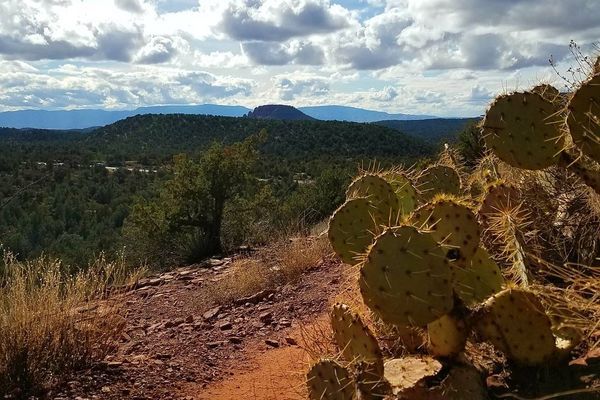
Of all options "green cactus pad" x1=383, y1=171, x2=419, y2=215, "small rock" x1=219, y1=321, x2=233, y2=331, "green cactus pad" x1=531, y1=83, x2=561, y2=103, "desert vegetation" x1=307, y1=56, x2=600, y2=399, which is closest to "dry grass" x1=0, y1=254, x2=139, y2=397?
"small rock" x1=219, y1=321, x2=233, y2=331

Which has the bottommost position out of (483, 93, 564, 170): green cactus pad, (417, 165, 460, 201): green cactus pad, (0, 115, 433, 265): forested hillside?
(0, 115, 433, 265): forested hillside

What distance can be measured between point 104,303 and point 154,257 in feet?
24.9

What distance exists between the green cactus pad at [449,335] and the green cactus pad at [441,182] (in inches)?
91.2

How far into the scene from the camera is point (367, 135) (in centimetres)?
6569

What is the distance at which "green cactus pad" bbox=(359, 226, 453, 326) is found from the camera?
2.82 m

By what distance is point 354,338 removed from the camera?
3.30 metres

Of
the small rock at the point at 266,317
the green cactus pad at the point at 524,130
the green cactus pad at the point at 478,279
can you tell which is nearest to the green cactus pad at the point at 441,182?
the green cactus pad at the point at 524,130

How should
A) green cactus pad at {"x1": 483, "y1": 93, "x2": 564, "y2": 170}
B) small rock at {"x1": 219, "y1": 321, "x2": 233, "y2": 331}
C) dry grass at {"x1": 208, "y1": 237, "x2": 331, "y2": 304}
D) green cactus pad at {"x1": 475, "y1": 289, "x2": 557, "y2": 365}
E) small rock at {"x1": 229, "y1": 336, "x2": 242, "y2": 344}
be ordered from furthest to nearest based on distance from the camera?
dry grass at {"x1": 208, "y1": 237, "x2": 331, "y2": 304}, small rock at {"x1": 219, "y1": 321, "x2": 233, "y2": 331}, small rock at {"x1": 229, "y1": 336, "x2": 242, "y2": 344}, green cactus pad at {"x1": 483, "y1": 93, "x2": 564, "y2": 170}, green cactus pad at {"x1": 475, "y1": 289, "x2": 557, "y2": 365}

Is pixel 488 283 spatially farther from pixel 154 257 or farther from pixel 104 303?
pixel 154 257

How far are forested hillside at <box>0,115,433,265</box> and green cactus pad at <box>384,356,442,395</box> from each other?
2.54 metres

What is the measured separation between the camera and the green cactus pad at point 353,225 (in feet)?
13.6

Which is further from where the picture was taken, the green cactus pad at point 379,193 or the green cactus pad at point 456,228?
the green cactus pad at point 379,193

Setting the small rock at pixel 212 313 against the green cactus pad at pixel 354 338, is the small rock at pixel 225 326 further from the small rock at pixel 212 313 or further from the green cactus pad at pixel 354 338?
the green cactus pad at pixel 354 338

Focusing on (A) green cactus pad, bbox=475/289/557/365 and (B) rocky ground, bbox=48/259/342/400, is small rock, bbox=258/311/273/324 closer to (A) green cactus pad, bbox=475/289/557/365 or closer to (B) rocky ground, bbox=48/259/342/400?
(B) rocky ground, bbox=48/259/342/400
